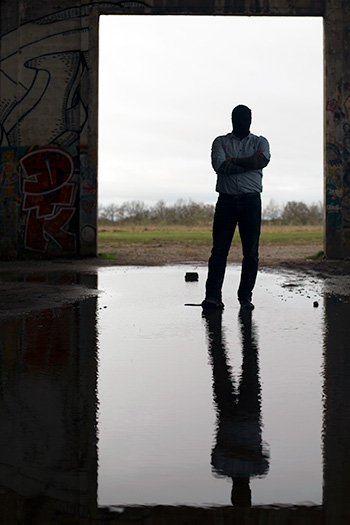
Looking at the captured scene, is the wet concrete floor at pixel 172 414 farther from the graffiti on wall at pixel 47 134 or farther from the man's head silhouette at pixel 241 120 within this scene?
the graffiti on wall at pixel 47 134

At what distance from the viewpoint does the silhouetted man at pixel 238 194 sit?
292 inches

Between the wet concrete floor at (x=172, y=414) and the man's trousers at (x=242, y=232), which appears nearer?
the wet concrete floor at (x=172, y=414)

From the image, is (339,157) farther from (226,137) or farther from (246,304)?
(246,304)

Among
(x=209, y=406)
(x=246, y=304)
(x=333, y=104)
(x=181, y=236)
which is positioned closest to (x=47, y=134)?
(x=333, y=104)

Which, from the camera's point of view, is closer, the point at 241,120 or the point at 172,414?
the point at 172,414

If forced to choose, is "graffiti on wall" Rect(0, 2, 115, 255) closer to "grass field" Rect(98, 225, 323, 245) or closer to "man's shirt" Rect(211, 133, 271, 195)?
"grass field" Rect(98, 225, 323, 245)

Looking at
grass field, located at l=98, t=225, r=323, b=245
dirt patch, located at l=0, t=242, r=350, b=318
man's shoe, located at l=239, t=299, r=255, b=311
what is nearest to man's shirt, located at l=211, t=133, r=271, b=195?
man's shoe, located at l=239, t=299, r=255, b=311

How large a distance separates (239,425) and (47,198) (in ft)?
43.0

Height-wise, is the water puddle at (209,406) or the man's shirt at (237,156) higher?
the man's shirt at (237,156)

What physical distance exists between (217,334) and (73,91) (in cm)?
1101

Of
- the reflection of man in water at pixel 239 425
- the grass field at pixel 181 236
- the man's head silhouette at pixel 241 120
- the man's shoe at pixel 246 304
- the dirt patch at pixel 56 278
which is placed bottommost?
the reflection of man in water at pixel 239 425

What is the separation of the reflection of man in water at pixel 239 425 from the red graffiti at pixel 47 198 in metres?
10.9

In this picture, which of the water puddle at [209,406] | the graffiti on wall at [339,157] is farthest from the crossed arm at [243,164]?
the graffiti on wall at [339,157]

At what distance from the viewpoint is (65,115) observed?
15492 millimetres
